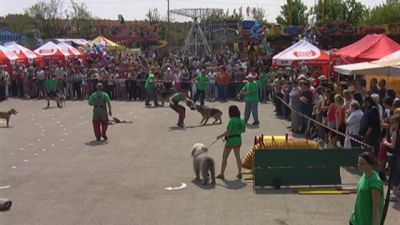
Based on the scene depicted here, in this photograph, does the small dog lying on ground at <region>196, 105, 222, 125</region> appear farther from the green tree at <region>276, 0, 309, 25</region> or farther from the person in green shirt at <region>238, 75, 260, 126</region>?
the green tree at <region>276, 0, 309, 25</region>

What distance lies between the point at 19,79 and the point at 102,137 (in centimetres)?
1634

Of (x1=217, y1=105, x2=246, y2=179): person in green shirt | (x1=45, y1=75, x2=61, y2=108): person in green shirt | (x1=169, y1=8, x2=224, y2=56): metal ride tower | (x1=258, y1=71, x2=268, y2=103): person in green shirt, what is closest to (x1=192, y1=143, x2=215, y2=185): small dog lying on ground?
(x1=217, y1=105, x2=246, y2=179): person in green shirt

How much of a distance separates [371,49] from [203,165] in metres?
12.1

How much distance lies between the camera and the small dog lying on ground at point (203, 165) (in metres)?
11.1

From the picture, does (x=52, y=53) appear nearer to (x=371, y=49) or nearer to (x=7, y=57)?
(x=7, y=57)

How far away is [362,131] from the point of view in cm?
1198

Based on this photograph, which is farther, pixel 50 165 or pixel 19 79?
pixel 19 79

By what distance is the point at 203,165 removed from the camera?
36.4 ft

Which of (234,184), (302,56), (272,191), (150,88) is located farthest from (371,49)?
(272,191)

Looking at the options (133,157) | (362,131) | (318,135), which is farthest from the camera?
(318,135)

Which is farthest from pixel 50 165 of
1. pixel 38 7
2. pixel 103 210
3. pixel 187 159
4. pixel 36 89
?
pixel 38 7

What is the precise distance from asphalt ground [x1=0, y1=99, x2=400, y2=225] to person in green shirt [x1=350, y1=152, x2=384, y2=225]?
7.82 feet

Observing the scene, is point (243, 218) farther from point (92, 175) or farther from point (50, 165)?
point (50, 165)

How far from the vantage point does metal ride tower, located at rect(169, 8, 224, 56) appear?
57438 mm
